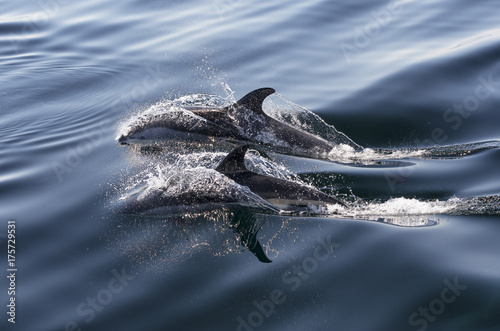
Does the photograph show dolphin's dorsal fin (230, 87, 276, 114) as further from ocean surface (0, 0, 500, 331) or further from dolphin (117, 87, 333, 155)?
ocean surface (0, 0, 500, 331)

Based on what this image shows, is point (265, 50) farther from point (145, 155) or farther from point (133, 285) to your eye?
point (133, 285)

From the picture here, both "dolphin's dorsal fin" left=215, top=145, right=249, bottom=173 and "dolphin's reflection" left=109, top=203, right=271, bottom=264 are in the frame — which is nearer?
"dolphin's reflection" left=109, top=203, right=271, bottom=264

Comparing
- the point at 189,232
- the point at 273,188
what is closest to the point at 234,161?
the point at 273,188

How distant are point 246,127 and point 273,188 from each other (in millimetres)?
2893

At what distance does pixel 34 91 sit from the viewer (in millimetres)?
13836

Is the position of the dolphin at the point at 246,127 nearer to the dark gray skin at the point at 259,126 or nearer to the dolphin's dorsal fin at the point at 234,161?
the dark gray skin at the point at 259,126

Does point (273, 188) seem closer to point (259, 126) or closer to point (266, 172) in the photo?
point (266, 172)

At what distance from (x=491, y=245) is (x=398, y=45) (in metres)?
9.09

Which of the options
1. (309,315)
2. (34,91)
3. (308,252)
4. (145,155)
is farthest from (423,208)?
(34,91)

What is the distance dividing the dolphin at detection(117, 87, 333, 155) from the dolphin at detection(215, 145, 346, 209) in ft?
6.67

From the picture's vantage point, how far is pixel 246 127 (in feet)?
35.7

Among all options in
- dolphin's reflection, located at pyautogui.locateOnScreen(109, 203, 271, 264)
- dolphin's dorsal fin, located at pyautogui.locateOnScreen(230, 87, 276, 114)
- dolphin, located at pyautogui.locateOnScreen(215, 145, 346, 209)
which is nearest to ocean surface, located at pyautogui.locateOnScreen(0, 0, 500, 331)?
dolphin's reflection, located at pyautogui.locateOnScreen(109, 203, 271, 264)

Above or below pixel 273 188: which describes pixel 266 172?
below

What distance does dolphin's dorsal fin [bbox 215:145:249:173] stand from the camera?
812 cm
